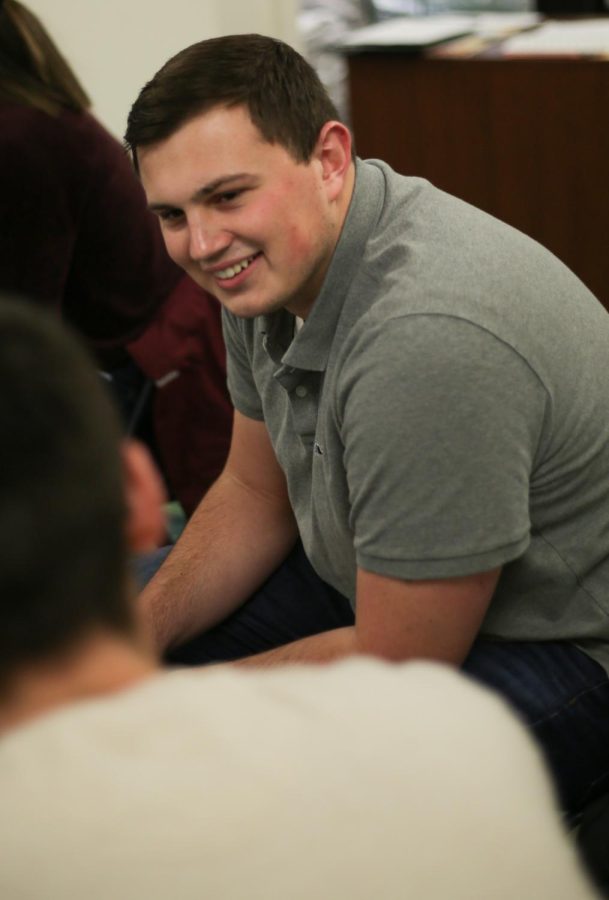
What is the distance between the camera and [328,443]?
51.8 inches

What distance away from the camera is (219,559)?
5.62 feet

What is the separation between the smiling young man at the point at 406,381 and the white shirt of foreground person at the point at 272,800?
0.51 meters

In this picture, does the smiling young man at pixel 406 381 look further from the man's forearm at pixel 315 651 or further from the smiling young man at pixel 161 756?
the smiling young man at pixel 161 756

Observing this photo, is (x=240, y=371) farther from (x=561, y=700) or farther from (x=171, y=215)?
(x=561, y=700)

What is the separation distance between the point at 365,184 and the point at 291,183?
0.08 m

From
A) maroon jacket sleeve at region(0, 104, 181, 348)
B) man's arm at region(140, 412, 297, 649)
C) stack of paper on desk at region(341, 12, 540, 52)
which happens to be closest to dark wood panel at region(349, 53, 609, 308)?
stack of paper on desk at region(341, 12, 540, 52)

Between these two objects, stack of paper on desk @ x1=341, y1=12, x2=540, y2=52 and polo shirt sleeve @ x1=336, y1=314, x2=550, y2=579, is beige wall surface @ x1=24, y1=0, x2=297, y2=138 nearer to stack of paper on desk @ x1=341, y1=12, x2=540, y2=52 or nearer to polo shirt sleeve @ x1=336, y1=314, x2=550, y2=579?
stack of paper on desk @ x1=341, y1=12, x2=540, y2=52

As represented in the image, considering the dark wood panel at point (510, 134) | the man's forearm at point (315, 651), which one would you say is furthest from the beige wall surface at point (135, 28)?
the man's forearm at point (315, 651)

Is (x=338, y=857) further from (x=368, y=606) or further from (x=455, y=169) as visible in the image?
(x=455, y=169)

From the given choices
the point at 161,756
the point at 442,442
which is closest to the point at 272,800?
the point at 161,756

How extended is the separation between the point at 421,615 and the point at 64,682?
0.64 metres

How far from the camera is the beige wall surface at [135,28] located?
2.87 m

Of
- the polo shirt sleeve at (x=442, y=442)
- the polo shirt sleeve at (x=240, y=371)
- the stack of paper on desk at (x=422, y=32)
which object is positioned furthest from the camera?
the stack of paper on desk at (x=422, y=32)

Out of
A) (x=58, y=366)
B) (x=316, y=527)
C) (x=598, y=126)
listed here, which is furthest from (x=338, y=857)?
(x=598, y=126)
